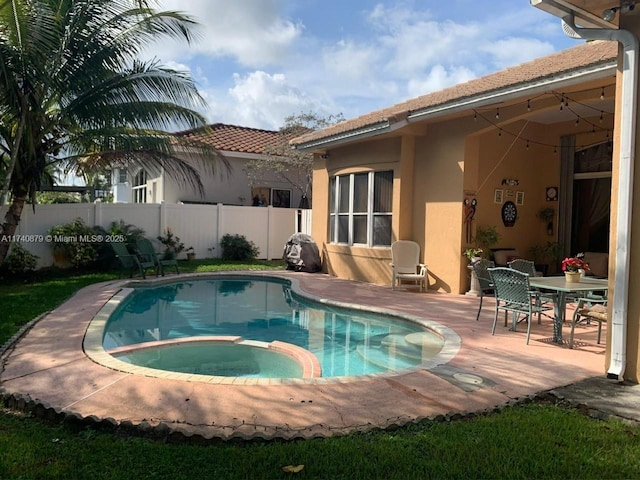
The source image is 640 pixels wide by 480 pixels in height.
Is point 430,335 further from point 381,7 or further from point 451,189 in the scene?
point 381,7

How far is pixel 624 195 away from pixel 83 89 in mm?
11043

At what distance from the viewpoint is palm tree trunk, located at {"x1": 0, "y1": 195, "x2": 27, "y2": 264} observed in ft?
38.0

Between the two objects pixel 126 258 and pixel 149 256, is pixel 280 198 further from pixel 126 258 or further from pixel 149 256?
pixel 126 258

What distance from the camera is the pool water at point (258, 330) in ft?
22.3

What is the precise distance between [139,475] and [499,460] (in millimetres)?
2457

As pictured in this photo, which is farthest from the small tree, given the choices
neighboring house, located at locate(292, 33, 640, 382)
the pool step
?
the pool step

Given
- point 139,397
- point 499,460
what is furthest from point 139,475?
point 499,460

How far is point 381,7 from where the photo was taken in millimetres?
13727

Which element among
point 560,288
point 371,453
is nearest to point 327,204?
point 560,288

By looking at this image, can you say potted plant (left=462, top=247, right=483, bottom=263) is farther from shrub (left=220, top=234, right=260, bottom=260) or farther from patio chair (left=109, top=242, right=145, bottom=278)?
shrub (left=220, top=234, right=260, bottom=260)

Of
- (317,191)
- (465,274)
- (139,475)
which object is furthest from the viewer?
(317,191)

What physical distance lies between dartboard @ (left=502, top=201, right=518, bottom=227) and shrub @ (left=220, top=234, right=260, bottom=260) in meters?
9.88

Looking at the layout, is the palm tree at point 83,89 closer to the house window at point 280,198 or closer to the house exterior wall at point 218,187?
the house exterior wall at point 218,187

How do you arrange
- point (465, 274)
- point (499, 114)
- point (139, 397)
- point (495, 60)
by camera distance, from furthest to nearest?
point (495, 60) → point (465, 274) → point (499, 114) → point (139, 397)
